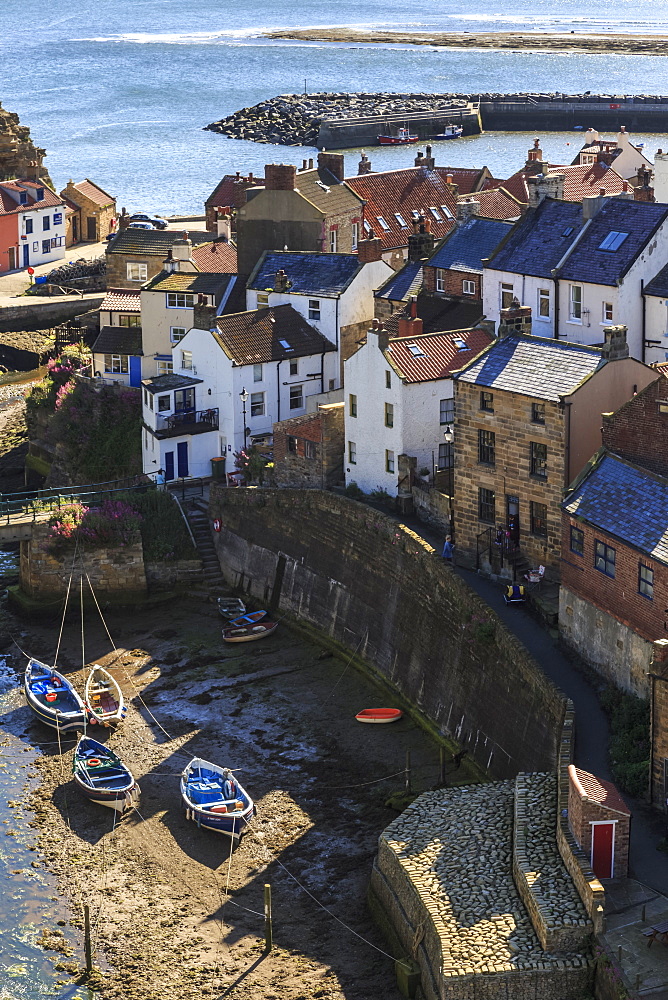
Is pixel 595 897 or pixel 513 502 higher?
pixel 513 502

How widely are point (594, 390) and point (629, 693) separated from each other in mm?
10792

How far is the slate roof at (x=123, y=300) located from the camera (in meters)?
77.2

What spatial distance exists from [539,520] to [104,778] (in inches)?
617

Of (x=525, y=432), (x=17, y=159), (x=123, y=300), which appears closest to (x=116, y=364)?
(x=123, y=300)

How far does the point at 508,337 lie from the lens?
54.8m

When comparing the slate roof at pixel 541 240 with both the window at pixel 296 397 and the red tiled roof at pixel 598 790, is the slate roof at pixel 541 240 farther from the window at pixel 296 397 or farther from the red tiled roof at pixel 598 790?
the red tiled roof at pixel 598 790

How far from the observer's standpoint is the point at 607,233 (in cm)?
6138

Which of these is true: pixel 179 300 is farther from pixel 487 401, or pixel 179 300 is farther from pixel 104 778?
pixel 104 778

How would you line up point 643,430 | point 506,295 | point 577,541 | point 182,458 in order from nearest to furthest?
1. point 577,541
2. point 643,430
3. point 506,295
4. point 182,458

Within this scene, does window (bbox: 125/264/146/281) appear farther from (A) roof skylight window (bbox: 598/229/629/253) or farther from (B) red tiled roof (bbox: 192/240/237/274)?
(A) roof skylight window (bbox: 598/229/629/253)

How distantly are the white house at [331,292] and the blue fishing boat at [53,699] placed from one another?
65.1ft

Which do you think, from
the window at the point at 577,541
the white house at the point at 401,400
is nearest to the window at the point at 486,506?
the white house at the point at 401,400

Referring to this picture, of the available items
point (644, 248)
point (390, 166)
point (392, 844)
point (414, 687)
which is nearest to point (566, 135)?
point (390, 166)

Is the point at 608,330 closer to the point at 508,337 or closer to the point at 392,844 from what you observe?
the point at 508,337
